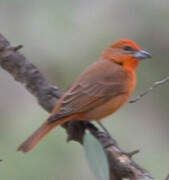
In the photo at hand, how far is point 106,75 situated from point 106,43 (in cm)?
128

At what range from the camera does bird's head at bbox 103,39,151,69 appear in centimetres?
387

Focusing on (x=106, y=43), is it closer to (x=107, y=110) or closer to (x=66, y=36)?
(x=66, y=36)

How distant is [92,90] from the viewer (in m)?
3.48

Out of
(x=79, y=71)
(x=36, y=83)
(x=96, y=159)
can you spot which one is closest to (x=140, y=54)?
(x=36, y=83)

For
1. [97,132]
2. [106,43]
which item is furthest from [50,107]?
[106,43]

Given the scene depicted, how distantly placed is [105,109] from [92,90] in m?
0.14

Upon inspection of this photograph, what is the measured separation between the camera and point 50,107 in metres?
3.26

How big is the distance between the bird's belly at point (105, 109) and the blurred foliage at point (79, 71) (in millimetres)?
364

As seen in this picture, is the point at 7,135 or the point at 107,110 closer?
the point at 107,110

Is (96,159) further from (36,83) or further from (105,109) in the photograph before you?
(105,109)

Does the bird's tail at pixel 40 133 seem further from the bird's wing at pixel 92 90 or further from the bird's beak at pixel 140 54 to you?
the bird's beak at pixel 140 54

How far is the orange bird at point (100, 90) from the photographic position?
3118mm

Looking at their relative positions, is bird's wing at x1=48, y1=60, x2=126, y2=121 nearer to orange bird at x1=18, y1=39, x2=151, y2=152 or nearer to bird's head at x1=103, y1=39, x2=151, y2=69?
orange bird at x1=18, y1=39, x2=151, y2=152

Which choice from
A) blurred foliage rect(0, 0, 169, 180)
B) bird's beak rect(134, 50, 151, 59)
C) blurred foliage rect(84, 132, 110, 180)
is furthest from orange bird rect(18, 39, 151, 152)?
blurred foliage rect(84, 132, 110, 180)
